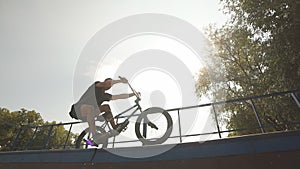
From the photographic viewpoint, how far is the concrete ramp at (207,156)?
8.82ft

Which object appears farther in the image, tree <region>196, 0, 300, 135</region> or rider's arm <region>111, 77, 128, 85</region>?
tree <region>196, 0, 300, 135</region>

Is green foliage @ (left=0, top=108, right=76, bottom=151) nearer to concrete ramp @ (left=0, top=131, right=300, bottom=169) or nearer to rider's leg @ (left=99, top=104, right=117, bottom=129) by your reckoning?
rider's leg @ (left=99, top=104, right=117, bottom=129)

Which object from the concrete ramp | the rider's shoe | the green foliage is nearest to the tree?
the concrete ramp

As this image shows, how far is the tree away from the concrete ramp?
164 centimetres

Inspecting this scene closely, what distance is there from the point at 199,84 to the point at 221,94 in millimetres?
2723

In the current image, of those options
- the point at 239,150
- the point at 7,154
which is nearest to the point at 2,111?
the point at 7,154

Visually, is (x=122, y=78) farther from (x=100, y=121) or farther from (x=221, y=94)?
(x=221, y=94)

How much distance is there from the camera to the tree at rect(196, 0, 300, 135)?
8.77 m

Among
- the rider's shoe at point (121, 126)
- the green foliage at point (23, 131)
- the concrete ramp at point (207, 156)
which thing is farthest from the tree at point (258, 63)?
the green foliage at point (23, 131)

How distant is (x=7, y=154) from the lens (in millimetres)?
4590

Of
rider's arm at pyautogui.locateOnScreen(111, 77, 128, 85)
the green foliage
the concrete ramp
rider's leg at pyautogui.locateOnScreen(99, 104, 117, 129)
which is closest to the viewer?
the concrete ramp

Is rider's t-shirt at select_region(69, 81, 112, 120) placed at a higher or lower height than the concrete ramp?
higher

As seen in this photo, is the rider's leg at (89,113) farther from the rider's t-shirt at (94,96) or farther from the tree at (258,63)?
the tree at (258,63)

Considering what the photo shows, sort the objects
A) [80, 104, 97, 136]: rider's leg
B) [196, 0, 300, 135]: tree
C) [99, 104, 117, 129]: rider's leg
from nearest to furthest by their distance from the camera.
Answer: [80, 104, 97, 136]: rider's leg < [99, 104, 117, 129]: rider's leg < [196, 0, 300, 135]: tree
